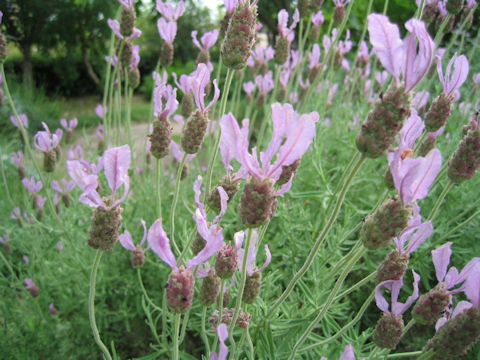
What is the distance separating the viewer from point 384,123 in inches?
25.7

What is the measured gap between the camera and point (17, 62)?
8.84 meters

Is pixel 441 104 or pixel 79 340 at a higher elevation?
pixel 441 104

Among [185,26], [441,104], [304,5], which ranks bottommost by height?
[185,26]

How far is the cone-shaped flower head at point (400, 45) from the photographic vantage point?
22.9 inches

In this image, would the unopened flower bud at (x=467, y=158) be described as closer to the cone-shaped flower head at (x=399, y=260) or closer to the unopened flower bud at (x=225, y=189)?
the cone-shaped flower head at (x=399, y=260)

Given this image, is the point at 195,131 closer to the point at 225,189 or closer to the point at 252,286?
the point at 225,189

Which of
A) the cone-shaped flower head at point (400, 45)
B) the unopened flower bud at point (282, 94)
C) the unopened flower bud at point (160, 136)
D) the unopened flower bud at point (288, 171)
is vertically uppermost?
the cone-shaped flower head at point (400, 45)

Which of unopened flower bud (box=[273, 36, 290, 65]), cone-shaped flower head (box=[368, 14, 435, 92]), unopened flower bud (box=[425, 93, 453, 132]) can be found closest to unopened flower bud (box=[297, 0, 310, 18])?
unopened flower bud (box=[273, 36, 290, 65])

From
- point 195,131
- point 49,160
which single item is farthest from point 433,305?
point 49,160

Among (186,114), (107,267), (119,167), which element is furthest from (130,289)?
(119,167)

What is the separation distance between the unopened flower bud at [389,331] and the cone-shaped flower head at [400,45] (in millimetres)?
564

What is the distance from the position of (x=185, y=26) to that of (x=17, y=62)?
4413 millimetres

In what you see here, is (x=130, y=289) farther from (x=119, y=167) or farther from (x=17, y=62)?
→ (x=17, y=62)

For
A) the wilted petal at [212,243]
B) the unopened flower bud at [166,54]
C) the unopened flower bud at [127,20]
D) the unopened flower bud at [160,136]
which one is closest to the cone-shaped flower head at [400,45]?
the wilted petal at [212,243]
